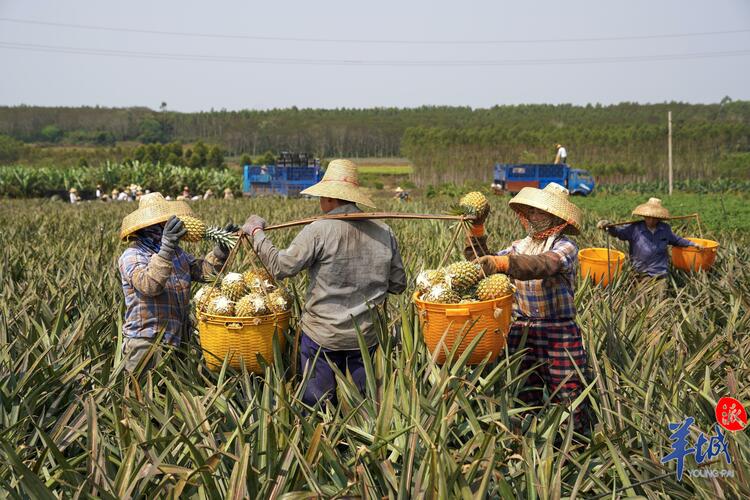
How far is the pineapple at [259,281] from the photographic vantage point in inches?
118

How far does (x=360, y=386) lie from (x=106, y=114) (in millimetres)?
129112

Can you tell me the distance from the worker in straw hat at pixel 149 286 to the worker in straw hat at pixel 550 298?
1549 mm

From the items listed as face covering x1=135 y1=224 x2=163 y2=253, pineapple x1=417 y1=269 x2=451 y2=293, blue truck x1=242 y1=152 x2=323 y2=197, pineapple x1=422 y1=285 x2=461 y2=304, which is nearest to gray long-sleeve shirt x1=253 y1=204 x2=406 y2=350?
pineapple x1=417 y1=269 x2=451 y2=293

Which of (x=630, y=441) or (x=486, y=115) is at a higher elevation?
(x=486, y=115)

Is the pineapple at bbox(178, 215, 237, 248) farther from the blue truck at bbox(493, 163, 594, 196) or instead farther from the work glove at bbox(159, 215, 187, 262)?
the blue truck at bbox(493, 163, 594, 196)

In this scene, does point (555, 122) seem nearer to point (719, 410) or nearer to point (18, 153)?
point (18, 153)

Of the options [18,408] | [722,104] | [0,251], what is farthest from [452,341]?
[722,104]

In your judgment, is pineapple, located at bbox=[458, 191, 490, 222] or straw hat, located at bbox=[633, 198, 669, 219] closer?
pineapple, located at bbox=[458, 191, 490, 222]

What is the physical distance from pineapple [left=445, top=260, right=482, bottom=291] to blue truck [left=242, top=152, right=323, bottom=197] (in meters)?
26.5

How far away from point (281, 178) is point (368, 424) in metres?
27.4

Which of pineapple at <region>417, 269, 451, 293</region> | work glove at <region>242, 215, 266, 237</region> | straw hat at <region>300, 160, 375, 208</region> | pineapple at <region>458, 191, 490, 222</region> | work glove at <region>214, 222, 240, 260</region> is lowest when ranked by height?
pineapple at <region>417, 269, 451, 293</region>

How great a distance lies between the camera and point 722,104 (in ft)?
352

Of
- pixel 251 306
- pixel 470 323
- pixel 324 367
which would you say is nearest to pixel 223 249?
pixel 251 306

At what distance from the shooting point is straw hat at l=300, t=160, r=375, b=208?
297 cm
